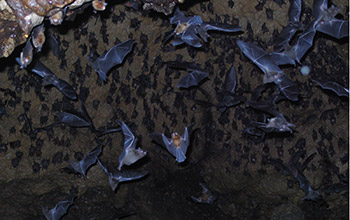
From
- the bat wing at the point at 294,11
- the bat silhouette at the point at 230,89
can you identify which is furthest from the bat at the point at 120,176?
the bat wing at the point at 294,11

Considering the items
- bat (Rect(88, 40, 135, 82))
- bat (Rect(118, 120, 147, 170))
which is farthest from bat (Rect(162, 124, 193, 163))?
bat (Rect(88, 40, 135, 82))

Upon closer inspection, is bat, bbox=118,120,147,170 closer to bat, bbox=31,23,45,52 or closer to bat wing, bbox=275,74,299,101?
bat wing, bbox=275,74,299,101

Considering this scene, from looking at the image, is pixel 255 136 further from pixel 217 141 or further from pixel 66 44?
pixel 66 44

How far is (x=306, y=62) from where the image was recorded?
6660 mm

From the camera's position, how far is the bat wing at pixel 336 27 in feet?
17.3

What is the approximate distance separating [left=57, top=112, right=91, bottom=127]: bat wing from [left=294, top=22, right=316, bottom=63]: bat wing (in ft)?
11.9

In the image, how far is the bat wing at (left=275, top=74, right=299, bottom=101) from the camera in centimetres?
592

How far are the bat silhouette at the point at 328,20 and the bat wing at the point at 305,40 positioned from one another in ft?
0.30

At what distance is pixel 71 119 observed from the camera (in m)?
6.52

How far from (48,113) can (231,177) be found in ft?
12.8

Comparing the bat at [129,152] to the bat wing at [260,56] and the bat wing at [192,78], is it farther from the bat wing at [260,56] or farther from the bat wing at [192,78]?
the bat wing at [260,56]

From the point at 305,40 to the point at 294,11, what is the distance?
1.66 ft

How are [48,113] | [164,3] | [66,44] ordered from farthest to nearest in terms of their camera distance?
[48,113] < [66,44] < [164,3]

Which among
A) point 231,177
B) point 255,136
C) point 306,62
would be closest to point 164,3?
point 306,62
